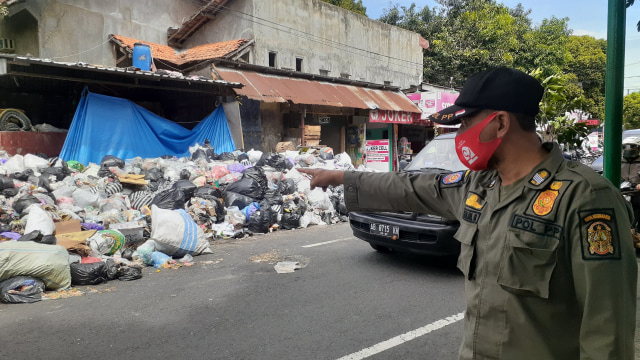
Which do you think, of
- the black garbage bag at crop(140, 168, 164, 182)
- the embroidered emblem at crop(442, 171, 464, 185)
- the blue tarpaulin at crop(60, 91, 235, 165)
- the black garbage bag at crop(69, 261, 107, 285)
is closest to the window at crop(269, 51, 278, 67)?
the blue tarpaulin at crop(60, 91, 235, 165)

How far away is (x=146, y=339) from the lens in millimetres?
3600

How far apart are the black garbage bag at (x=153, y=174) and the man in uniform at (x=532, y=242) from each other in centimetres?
892

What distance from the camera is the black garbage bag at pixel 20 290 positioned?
176 inches

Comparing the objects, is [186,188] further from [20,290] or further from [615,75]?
[615,75]

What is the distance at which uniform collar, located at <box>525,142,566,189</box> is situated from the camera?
1333 mm

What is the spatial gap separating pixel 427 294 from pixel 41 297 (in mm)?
4119

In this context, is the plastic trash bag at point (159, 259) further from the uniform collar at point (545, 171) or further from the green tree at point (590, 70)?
the green tree at point (590, 70)

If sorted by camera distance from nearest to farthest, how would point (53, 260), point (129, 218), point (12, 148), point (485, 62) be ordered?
point (53, 260) < point (129, 218) < point (12, 148) < point (485, 62)

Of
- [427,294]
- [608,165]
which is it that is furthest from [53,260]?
[608,165]

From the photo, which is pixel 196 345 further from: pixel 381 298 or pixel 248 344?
pixel 381 298

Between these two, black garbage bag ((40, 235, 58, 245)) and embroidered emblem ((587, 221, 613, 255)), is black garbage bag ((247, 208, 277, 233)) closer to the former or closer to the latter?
black garbage bag ((40, 235, 58, 245))

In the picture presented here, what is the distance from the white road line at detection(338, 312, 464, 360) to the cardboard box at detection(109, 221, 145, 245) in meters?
4.48

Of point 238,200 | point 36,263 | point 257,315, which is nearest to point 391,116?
point 238,200

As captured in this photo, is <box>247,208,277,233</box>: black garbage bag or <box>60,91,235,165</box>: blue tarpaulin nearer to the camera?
<box>247,208,277,233</box>: black garbage bag
